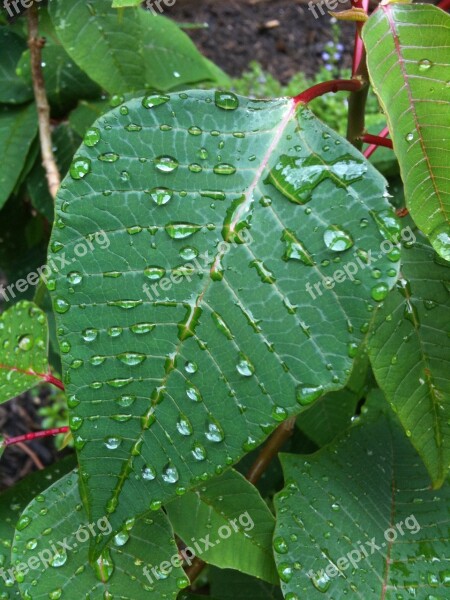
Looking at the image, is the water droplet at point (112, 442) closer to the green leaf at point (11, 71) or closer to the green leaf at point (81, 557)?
the green leaf at point (81, 557)

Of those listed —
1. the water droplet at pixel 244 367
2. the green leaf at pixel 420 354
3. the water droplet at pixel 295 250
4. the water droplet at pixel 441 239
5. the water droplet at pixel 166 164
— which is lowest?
the green leaf at pixel 420 354

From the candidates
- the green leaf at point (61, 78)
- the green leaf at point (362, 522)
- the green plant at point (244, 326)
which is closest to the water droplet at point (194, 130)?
the green plant at point (244, 326)

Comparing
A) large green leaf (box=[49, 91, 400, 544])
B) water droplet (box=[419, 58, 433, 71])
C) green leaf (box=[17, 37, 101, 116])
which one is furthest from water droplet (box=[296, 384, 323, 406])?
green leaf (box=[17, 37, 101, 116])

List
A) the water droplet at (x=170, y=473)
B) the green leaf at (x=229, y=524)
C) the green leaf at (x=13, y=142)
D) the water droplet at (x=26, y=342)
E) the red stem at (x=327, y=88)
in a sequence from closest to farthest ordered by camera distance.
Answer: the water droplet at (x=170, y=473), the red stem at (x=327, y=88), the green leaf at (x=229, y=524), the water droplet at (x=26, y=342), the green leaf at (x=13, y=142)

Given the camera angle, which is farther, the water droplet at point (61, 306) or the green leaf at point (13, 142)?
the green leaf at point (13, 142)

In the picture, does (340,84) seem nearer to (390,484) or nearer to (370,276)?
(370,276)

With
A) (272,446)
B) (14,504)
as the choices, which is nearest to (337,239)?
(272,446)

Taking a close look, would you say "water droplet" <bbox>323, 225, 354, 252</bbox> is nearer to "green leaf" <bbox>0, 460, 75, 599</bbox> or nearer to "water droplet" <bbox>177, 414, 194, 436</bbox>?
"water droplet" <bbox>177, 414, 194, 436</bbox>
